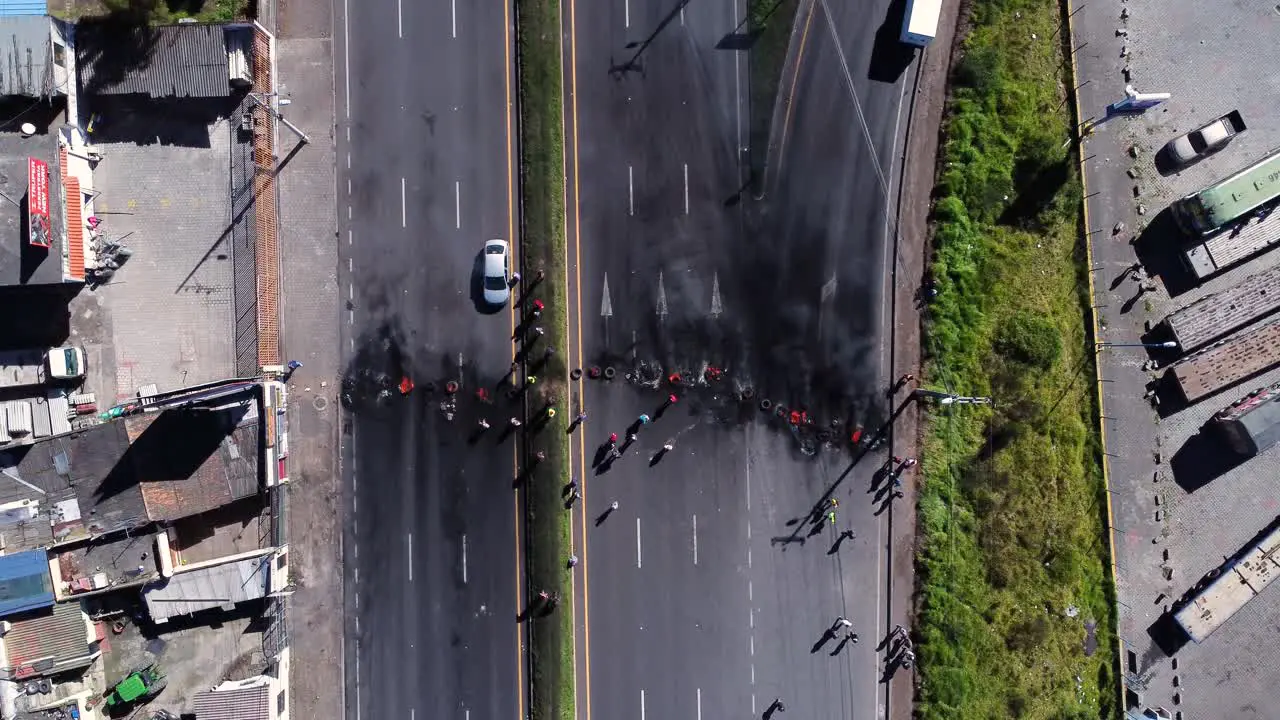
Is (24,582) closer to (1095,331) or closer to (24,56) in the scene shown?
(24,56)

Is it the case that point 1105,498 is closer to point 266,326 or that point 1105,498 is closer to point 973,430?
point 973,430

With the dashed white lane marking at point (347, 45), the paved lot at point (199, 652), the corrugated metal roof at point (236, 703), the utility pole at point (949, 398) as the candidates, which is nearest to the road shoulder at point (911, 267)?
the utility pole at point (949, 398)

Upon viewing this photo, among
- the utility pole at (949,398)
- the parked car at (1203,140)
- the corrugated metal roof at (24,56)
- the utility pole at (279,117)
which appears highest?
the corrugated metal roof at (24,56)

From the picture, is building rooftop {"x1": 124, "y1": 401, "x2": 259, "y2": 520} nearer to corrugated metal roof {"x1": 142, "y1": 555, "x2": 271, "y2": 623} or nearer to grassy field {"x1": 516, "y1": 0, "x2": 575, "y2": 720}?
corrugated metal roof {"x1": 142, "y1": 555, "x2": 271, "y2": 623}

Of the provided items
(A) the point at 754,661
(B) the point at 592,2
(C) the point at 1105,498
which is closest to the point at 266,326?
(B) the point at 592,2

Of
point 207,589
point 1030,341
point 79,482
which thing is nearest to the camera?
point 79,482

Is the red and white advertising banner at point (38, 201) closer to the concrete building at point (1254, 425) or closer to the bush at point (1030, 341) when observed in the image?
the bush at point (1030, 341)

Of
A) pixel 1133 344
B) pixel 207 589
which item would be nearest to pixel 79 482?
pixel 207 589
